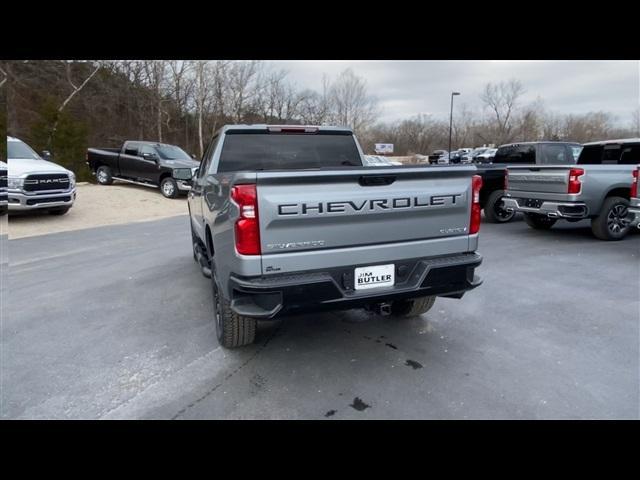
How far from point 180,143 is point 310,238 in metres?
31.3

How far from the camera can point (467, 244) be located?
3246 millimetres

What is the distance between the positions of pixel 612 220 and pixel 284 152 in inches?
272

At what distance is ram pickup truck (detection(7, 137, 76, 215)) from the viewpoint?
9.55m

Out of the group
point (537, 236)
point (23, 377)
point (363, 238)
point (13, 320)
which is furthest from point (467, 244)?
point (537, 236)

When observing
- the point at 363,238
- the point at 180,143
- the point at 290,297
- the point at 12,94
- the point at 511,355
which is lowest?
the point at 511,355

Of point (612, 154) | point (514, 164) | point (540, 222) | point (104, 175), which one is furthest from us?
point (104, 175)

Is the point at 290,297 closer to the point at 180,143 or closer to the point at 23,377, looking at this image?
the point at 23,377

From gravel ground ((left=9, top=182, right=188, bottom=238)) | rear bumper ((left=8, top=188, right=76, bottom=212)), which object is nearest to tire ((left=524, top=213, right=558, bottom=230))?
gravel ground ((left=9, top=182, right=188, bottom=238))

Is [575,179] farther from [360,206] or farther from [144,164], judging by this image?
[144,164]

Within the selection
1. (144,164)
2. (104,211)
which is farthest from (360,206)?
(144,164)

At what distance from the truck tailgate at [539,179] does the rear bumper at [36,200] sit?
1101cm

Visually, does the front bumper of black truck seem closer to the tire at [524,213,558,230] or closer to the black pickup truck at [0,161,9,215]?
the tire at [524,213,558,230]

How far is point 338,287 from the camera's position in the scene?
2.81 metres

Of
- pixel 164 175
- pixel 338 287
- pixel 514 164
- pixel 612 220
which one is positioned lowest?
pixel 612 220
